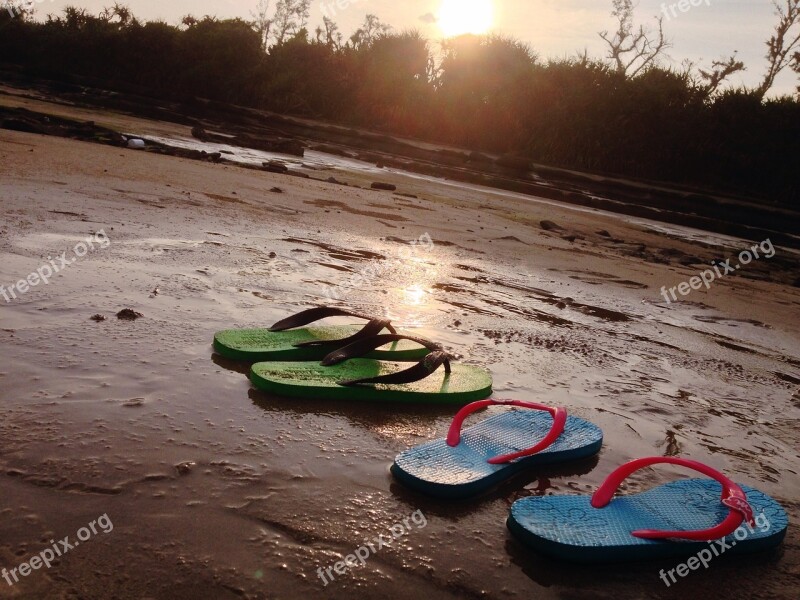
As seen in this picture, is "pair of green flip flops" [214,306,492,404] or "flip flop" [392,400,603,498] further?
"pair of green flip flops" [214,306,492,404]

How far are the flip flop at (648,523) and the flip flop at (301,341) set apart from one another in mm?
1062

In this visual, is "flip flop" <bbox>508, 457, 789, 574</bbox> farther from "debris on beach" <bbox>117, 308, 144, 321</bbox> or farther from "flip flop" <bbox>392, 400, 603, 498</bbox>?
A: "debris on beach" <bbox>117, 308, 144, 321</bbox>

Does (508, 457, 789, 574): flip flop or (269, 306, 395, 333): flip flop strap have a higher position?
(269, 306, 395, 333): flip flop strap

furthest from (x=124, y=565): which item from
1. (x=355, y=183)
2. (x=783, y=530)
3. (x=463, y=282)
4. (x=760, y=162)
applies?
(x=760, y=162)

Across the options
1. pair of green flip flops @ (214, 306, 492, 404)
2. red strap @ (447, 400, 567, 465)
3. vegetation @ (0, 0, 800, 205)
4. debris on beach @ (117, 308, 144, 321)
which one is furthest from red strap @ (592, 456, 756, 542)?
vegetation @ (0, 0, 800, 205)

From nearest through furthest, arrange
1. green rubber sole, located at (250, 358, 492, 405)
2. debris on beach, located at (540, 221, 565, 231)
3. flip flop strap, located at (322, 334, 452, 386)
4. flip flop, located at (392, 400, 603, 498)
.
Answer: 1. flip flop, located at (392, 400, 603, 498)
2. green rubber sole, located at (250, 358, 492, 405)
3. flip flop strap, located at (322, 334, 452, 386)
4. debris on beach, located at (540, 221, 565, 231)

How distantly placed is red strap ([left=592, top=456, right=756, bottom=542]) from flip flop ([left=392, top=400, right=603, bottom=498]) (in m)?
0.25

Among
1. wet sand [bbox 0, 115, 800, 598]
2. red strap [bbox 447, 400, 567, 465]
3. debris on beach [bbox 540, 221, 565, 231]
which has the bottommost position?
wet sand [bbox 0, 115, 800, 598]

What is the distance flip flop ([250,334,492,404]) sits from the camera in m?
2.16

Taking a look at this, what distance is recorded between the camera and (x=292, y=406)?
81.6 inches

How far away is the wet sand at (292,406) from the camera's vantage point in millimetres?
1320

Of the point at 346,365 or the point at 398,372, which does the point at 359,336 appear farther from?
the point at 398,372

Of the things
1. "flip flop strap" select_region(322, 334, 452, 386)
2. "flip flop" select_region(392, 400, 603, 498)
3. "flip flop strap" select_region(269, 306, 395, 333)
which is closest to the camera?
"flip flop" select_region(392, 400, 603, 498)

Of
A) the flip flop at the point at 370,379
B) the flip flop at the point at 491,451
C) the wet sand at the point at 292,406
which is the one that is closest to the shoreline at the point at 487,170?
the wet sand at the point at 292,406
